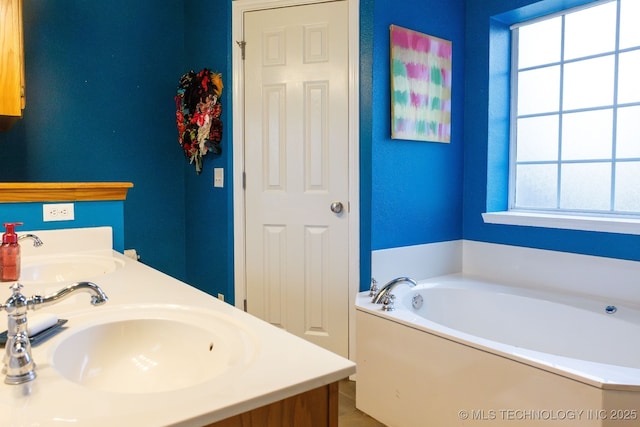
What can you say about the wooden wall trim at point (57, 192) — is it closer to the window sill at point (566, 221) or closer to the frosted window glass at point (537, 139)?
the window sill at point (566, 221)

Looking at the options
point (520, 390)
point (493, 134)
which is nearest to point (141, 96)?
point (493, 134)

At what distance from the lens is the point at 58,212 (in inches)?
72.7

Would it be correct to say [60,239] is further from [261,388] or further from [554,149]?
[554,149]

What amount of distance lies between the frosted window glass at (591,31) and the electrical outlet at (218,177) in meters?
2.13

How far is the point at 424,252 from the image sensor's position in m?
2.75

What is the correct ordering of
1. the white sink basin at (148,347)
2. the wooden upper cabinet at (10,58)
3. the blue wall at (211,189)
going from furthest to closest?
the blue wall at (211,189)
the wooden upper cabinet at (10,58)
the white sink basin at (148,347)

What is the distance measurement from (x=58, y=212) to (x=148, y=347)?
105 centimetres

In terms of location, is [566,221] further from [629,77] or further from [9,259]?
[9,259]

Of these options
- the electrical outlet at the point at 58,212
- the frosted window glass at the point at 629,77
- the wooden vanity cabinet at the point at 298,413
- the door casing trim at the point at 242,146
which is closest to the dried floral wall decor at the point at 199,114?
the door casing trim at the point at 242,146

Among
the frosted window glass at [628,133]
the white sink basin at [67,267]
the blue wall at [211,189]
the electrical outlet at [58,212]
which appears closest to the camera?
the white sink basin at [67,267]

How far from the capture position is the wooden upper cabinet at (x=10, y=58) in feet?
6.64

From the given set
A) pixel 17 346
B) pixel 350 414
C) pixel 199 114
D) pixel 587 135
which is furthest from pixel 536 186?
pixel 17 346

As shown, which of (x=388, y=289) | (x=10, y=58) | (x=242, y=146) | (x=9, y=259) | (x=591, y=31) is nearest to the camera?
(x=9, y=259)

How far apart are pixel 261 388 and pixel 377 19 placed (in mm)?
2220
